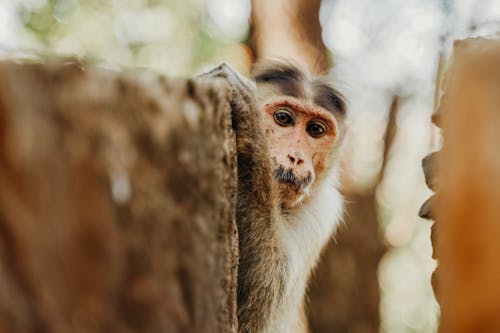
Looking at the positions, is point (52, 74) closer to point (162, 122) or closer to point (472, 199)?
point (162, 122)

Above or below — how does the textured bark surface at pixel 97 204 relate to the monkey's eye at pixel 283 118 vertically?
below

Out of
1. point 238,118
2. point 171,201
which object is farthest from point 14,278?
point 238,118

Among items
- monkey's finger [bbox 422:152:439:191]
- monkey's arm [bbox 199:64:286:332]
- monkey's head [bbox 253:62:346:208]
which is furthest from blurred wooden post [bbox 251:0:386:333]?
monkey's finger [bbox 422:152:439:191]

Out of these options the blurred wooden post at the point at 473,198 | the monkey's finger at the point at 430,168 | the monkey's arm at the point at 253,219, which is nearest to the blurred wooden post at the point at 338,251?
the monkey's arm at the point at 253,219

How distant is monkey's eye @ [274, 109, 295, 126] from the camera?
343cm

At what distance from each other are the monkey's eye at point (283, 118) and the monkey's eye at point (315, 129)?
5.1 inches

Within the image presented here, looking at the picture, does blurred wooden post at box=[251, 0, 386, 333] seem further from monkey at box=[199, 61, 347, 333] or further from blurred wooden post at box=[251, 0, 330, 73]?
monkey at box=[199, 61, 347, 333]

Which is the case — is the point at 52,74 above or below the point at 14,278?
above

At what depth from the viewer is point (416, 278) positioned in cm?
1143

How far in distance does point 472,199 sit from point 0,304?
33.2 inches

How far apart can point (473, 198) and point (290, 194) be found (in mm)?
2066

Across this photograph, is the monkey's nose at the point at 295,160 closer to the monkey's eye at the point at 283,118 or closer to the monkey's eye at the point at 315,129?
the monkey's eye at the point at 283,118

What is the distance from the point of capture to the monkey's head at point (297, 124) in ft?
9.94

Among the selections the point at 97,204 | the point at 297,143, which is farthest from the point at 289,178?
the point at 97,204
